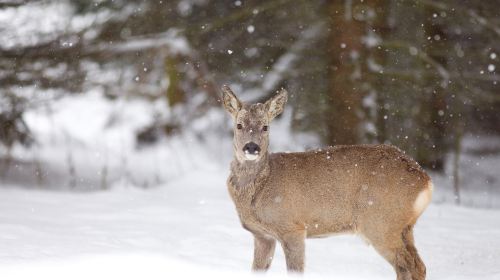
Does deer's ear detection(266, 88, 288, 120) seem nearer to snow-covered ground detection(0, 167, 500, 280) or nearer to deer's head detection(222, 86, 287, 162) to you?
deer's head detection(222, 86, 287, 162)

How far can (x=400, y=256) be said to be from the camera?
254 inches

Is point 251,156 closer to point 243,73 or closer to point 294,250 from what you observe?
point 294,250

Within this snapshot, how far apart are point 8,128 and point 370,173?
307 inches

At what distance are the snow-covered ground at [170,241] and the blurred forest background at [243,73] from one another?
175cm

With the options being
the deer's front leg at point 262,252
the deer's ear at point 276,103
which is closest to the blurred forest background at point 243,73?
the deer's ear at point 276,103

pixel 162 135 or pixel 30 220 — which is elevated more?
pixel 30 220

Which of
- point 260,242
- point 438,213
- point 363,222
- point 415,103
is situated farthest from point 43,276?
point 415,103

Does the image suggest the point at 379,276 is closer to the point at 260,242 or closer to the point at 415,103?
the point at 260,242

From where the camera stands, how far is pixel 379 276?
23.6 ft

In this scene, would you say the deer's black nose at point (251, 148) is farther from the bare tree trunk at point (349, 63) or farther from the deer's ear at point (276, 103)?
the bare tree trunk at point (349, 63)

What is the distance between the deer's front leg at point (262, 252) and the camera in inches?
267

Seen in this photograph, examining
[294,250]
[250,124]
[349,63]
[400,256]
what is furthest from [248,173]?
[349,63]

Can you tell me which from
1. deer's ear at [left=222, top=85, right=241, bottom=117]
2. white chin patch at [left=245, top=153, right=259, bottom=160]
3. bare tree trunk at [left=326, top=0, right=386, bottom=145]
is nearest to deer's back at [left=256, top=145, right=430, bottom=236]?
white chin patch at [left=245, top=153, right=259, bottom=160]

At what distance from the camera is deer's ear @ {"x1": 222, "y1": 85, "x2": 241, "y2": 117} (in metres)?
6.92
